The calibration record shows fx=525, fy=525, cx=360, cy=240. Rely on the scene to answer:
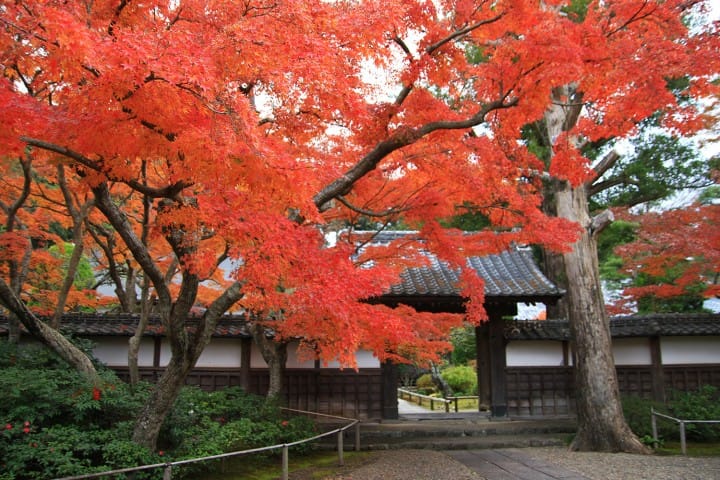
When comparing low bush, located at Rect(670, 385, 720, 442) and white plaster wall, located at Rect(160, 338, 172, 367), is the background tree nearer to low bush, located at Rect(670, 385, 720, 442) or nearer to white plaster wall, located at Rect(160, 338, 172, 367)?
low bush, located at Rect(670, 385, 720, 442)

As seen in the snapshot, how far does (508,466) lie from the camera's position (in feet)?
30.5

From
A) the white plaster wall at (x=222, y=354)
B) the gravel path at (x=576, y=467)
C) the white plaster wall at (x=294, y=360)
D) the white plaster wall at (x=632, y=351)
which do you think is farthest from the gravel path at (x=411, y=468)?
the white plaster wall at (x=632, y=351)

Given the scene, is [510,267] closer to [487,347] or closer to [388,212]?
[487,347]

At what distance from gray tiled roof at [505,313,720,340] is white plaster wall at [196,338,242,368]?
7.05 meters

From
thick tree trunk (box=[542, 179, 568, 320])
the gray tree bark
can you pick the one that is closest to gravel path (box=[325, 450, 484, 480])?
the gray tree bark

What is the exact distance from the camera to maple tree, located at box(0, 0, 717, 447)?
542 cm

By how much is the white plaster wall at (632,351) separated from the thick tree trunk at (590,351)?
3.83 m

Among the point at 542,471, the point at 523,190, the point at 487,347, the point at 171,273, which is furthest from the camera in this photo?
the point at 487,347

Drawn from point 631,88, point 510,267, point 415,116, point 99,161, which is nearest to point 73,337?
point 99,161

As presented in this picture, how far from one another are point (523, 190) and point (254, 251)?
6.41 m

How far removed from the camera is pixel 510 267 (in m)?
15.0

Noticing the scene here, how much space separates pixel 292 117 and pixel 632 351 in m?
11.3

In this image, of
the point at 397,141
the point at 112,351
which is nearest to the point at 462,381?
the point at 112,351

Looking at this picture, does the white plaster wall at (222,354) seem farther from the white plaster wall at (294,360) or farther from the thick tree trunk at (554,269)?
the thick tree trunk at (554,269)
